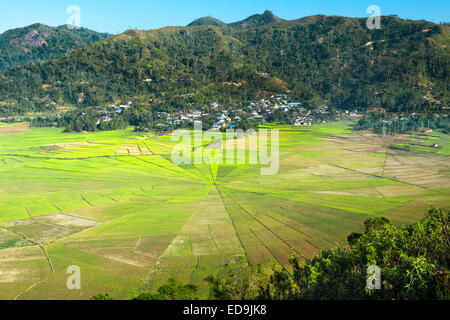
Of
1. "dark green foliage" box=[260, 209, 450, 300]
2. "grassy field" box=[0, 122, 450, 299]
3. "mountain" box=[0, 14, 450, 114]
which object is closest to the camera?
"dark green foliage" box=[260, 209, 450, 300]

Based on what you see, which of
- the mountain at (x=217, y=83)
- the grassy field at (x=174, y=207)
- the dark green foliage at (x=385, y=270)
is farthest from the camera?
the mountain at (x=217, y=83)

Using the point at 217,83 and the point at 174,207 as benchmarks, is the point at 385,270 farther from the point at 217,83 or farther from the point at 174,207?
the point at 217,83

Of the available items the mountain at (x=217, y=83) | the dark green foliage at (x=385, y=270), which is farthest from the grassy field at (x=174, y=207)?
the mountain at (x=217, y=83)

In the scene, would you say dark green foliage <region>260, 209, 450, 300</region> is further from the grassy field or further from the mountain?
the mountain

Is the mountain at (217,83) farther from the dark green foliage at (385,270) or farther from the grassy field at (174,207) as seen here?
the dark green foliage at (385,270)

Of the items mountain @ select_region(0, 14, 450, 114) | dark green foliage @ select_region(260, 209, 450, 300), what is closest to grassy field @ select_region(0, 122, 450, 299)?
dark green foliage @ select_region(260, 209, 450, 300)

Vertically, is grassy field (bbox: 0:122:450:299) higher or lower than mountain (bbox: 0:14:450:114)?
lower

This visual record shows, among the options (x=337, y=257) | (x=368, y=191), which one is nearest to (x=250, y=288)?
(x=337, y=257)

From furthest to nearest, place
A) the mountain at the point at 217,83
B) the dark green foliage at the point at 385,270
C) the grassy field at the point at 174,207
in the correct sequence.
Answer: the mountain at the point at 217,83 < the grassy field at the point at 174,207 < the dark green foliage at the point at 385,270
